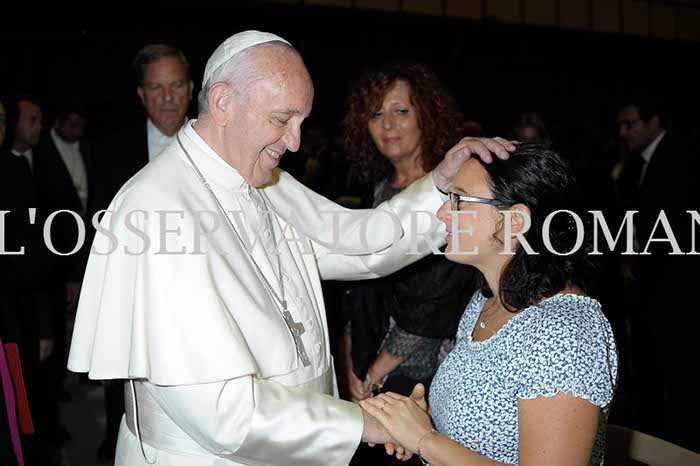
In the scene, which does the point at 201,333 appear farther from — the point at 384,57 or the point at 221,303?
the point at 384,57

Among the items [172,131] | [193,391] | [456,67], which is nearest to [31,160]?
[172,131]

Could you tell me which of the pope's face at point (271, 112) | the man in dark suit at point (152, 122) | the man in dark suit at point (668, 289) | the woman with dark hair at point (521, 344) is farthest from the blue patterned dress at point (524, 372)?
the man in dark suit at point (668, 289)

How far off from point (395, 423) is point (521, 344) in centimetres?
37

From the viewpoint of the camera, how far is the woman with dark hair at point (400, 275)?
115 inches

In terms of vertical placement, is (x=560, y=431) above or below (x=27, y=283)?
below

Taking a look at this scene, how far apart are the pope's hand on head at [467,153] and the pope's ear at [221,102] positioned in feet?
2.24

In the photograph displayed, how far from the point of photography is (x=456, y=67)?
10062 mm

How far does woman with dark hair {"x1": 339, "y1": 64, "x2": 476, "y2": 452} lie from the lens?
2.93m

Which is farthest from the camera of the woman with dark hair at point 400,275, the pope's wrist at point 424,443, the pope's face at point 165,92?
the pope's face at point 165,92

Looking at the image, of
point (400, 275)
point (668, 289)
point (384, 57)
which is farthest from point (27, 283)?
point (384, 57)

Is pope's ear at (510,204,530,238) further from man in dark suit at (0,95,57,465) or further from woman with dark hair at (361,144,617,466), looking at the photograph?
man in dark suit at (0,95,57,465)

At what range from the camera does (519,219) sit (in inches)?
79.0

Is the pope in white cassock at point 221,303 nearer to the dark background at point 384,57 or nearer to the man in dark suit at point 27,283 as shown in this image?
the man in dark suit at point 27,283

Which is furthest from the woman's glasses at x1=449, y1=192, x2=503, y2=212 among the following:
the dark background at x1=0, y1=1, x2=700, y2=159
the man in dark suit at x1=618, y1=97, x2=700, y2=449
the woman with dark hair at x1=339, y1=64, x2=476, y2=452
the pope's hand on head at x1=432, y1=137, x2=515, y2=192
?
the dark background at x1=0, y1=1, x2=700, y2=159
